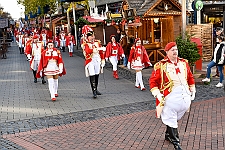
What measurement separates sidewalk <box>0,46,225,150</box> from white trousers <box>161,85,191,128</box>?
2.20ft

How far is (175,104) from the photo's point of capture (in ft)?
18.7

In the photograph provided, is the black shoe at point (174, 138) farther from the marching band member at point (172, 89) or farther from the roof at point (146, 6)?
the roof at point (146, 6)

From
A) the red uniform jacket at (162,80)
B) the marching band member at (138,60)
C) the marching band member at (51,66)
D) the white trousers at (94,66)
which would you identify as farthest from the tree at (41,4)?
the red uniform jacket at (162,80)

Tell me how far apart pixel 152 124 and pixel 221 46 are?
4.91 m

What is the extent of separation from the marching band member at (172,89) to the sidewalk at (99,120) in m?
0.68

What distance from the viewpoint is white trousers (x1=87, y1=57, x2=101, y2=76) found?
1062 cm

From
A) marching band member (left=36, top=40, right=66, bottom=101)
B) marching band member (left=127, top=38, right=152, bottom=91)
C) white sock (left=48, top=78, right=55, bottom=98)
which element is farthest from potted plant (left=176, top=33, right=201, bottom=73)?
white sock (left=48, top=78, right=55, bottom=98)

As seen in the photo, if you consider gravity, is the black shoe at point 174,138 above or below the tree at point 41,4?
below

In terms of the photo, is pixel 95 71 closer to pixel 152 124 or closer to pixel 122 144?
pixel 152 124

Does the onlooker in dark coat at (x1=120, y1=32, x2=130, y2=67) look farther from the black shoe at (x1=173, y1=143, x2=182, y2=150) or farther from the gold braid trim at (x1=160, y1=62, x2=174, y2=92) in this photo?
the black shoe at (x1=173, y1=143, x2=182, y2=150)

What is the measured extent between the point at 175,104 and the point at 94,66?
17.3 ft

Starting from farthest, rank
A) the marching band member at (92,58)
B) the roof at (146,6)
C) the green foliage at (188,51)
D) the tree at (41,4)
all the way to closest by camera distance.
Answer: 1. the tree at (41,4)
2. the roof at (146,6)
3. the green foliage at (188,51)
4. the marching band member at (92,58)

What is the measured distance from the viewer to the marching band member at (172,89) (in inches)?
225

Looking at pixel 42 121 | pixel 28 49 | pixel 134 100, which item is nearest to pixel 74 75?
pixel 28 49
